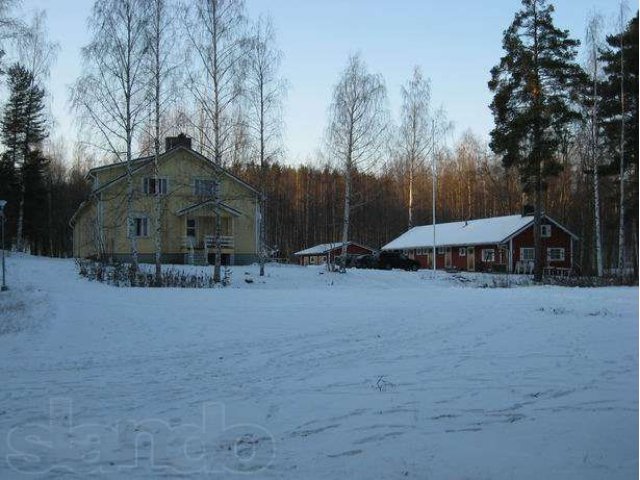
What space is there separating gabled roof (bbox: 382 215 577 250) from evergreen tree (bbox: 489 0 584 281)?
1345 cm

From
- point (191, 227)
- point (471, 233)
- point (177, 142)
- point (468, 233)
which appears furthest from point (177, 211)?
point (468, 233)

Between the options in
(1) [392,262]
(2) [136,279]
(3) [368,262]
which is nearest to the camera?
(2) [136,279]

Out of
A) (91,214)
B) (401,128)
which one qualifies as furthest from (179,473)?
(401,128)

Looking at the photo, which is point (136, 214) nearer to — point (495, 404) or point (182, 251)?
point (182, 251)

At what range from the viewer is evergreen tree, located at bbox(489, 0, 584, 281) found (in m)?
30.2

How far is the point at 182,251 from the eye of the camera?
36.0m

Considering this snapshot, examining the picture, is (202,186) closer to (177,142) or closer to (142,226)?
(177,142)

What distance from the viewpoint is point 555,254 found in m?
47.2

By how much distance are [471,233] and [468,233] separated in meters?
0.48

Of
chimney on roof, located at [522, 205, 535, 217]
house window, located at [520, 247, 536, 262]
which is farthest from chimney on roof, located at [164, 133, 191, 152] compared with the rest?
house window, located at [520, 247, 536, 262]

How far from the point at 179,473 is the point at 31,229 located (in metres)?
49.8

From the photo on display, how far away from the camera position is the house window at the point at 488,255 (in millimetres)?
45875

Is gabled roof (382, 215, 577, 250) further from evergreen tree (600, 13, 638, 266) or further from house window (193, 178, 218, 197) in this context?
house window (193, 178, 218, 197)

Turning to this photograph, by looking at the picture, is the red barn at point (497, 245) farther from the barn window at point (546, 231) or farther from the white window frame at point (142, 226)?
the white window frame at point (142, 226)
